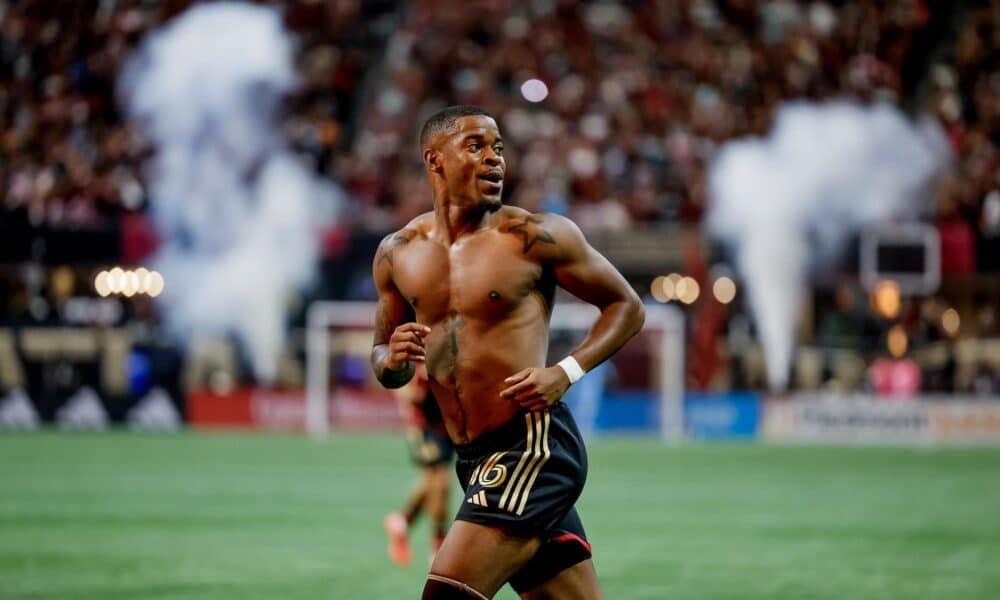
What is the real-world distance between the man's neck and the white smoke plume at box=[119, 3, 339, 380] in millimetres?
21168

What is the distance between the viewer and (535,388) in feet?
18.2

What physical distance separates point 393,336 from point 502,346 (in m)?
0.41

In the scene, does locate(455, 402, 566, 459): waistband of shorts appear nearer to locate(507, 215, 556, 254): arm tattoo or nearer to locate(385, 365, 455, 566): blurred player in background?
locate(507, 215, 556, 254): arm tattoo

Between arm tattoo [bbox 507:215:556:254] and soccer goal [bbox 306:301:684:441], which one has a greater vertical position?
arm tattoo [bbox 507:215:556:254]

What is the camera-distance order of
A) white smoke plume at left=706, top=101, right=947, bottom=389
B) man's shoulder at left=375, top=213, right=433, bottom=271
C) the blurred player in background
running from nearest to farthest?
man's shoulder at left=375, top=213, right=433, bottom=271 → the blurred player in background → white smoke plume at left=706, top=101, right=947, bottom=389

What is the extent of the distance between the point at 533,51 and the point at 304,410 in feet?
29.2

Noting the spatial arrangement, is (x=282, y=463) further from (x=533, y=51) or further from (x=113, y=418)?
(x=533, y=51)

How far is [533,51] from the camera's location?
30484mm

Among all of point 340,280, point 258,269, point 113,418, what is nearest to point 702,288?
point 340,280

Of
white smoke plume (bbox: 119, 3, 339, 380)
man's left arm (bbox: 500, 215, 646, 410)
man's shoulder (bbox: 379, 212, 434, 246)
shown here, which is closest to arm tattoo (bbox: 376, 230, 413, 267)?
man's shoulder (bbox: 379, 212, 434, 246)

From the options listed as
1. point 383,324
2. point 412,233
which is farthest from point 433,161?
point 383,324

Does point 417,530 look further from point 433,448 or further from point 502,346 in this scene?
point 502,346

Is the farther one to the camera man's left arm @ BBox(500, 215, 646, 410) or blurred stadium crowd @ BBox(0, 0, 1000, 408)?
blurred stadium crowd @ BBox(0, 0, 1000, 408)

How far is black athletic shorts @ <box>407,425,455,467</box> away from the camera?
10.8 m
